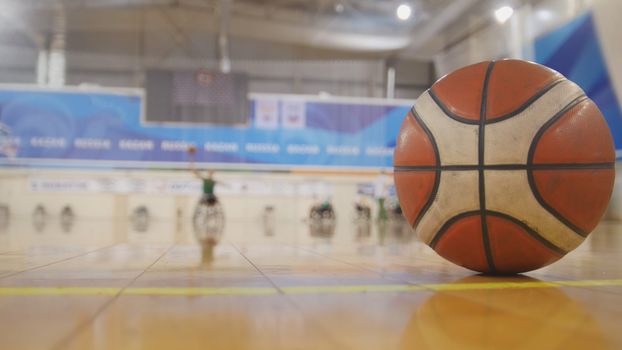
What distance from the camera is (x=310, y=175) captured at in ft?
35.2

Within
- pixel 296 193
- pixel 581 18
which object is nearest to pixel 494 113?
pixel 581 18

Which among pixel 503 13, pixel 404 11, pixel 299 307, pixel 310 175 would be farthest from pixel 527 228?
pixel 404 11

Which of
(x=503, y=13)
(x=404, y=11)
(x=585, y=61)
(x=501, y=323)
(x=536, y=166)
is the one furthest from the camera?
(x=404, y=11)

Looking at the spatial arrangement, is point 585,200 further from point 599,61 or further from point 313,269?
point 599,61

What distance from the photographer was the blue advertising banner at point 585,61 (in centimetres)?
716

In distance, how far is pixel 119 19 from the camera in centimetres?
1164

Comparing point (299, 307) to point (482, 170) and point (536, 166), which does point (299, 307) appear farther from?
point (536, 166)

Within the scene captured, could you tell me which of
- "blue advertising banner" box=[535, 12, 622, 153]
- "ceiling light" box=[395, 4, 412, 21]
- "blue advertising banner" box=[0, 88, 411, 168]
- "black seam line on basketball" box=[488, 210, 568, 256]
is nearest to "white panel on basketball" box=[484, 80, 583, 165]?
"black seam line on basketball" box=[488, 210, 568, 256]

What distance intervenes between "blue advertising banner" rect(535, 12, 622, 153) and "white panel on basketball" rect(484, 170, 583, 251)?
6273 millimetres

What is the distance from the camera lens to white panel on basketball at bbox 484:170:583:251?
5.58ft

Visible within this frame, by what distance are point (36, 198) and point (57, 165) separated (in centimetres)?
80

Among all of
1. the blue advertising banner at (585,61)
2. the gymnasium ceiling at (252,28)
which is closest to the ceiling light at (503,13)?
the gymnasium ceiling at (252,28)

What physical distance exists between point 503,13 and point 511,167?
9.18 metres

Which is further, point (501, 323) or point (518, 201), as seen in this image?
point (518, 201)
